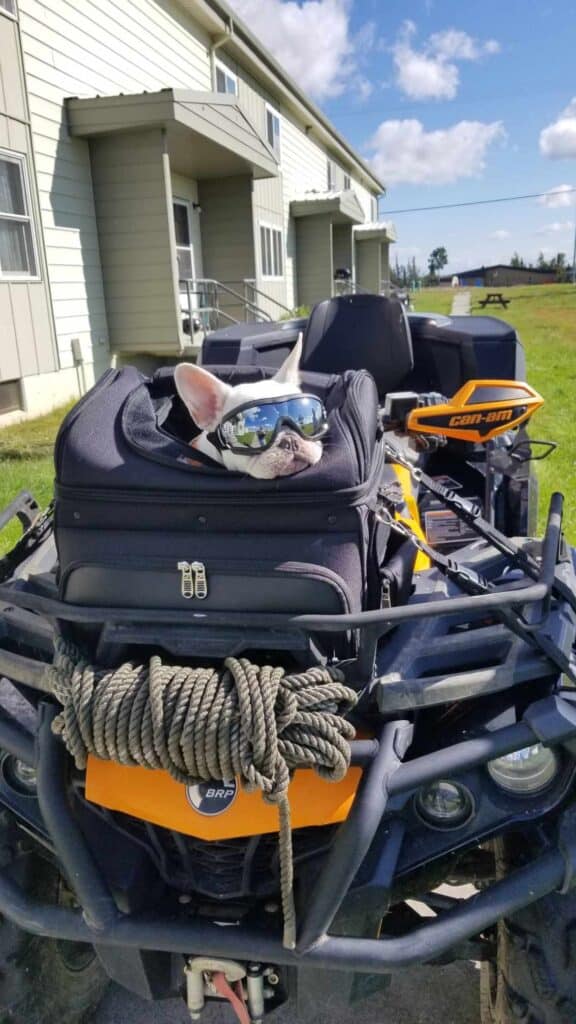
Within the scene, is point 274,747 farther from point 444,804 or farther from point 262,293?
point 262,293

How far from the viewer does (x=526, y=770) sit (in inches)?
66.6

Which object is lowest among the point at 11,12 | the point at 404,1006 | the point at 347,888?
the point at 404,1006

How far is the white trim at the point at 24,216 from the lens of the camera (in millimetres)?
8875

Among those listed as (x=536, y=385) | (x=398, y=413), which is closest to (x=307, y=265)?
(x=536, y=385)

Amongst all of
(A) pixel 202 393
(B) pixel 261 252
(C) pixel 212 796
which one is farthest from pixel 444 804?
(B) pixel 261 252

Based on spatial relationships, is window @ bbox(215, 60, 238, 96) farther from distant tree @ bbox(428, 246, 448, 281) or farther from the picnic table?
distant tree @ bbox(428, 246, 448, 281)

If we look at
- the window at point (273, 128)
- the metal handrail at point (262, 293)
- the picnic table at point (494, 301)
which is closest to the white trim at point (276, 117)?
the window at point (273, 128)

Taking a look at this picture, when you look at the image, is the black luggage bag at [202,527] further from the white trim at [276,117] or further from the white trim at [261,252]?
the white trim at [276,117]

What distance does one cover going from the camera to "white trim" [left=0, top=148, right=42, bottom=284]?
8.88 m

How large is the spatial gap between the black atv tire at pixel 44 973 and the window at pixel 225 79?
15533 millimetres

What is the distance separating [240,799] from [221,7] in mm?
15311

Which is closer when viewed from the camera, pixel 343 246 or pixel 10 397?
pixel 10 397

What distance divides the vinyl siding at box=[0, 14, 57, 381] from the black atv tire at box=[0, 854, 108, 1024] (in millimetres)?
7630

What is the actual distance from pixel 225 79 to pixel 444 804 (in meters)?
16.5
